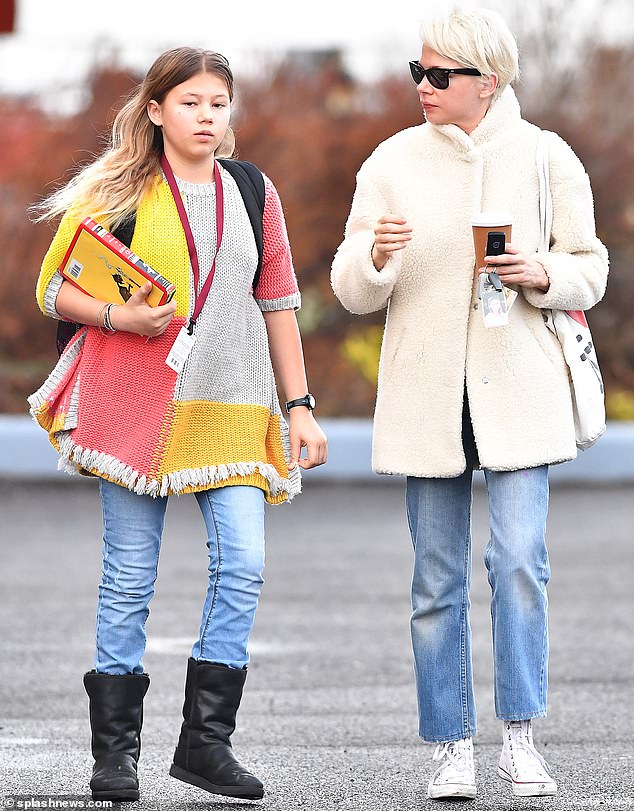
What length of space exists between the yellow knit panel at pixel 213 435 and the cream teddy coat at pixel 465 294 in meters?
0.35

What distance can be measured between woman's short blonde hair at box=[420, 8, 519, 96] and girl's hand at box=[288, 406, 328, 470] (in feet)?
3.34

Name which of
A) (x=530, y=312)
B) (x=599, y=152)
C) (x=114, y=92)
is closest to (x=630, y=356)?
(x=599, y=152)

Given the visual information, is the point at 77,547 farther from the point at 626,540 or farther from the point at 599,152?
the point at 599,152

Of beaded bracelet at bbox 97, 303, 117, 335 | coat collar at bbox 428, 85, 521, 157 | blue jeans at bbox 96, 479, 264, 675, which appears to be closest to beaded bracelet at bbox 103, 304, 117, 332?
beaded bracelet at bbox 97, 303, 117, 335

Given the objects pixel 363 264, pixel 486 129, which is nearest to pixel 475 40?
pixel 486 129

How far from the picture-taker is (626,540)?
1055 centimetres

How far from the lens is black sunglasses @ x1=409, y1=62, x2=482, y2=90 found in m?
4.12

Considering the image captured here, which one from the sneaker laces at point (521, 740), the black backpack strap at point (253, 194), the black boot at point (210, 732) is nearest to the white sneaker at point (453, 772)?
the sneaker laces at point (521, 740)

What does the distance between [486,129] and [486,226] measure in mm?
407

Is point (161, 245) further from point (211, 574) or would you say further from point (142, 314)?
point (211, 574)

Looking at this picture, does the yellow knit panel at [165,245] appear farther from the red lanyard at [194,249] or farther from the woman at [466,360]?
the woman at [466,360]

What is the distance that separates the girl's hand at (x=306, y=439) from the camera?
4.17 metres

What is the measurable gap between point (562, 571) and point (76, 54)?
10.6 m

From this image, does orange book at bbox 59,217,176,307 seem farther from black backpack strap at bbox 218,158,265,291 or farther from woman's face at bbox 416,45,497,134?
woman's face at bbox 416,45,497,134
